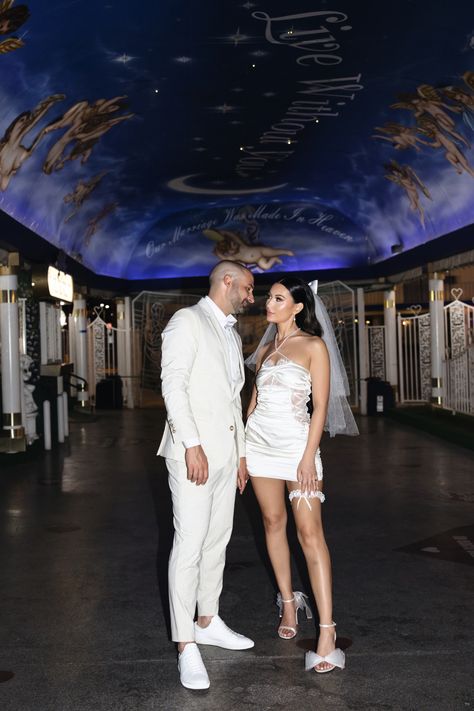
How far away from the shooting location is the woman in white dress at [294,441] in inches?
152

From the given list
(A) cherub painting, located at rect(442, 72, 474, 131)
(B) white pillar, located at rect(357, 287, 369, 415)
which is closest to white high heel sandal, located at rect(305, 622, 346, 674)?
(A) cherub painting, located at rect(442, 72, 474, 131)

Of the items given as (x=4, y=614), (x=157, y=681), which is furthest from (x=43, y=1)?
(x=157, y=681)

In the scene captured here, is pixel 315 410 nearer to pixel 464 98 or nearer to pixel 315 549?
pixel 315 549

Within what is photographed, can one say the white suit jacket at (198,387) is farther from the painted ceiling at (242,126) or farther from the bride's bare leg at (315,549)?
the painted ceiling at (242,126)

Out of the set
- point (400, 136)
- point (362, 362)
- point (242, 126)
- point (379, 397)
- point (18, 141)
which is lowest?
point (379, 397)

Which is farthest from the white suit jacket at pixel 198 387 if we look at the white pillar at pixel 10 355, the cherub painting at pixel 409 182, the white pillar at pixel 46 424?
the cherub painting at pixel 409 182

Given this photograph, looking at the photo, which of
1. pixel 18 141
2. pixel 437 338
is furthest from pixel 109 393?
pixel 18 141

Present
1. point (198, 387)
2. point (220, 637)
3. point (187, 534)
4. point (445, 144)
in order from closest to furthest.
Answer: point (187, 534) < point (198, 387) < point (220, 637) < point (445, 144)

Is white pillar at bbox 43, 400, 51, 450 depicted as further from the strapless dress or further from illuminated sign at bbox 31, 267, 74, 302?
the strapless dress

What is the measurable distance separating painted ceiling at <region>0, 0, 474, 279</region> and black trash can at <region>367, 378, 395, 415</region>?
10.2 ft

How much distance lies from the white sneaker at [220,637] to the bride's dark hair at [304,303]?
1.56 meters

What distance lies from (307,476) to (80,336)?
15.7 metres

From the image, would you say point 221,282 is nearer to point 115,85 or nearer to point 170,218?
point 115,85

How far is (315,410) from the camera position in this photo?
12.6 feet
